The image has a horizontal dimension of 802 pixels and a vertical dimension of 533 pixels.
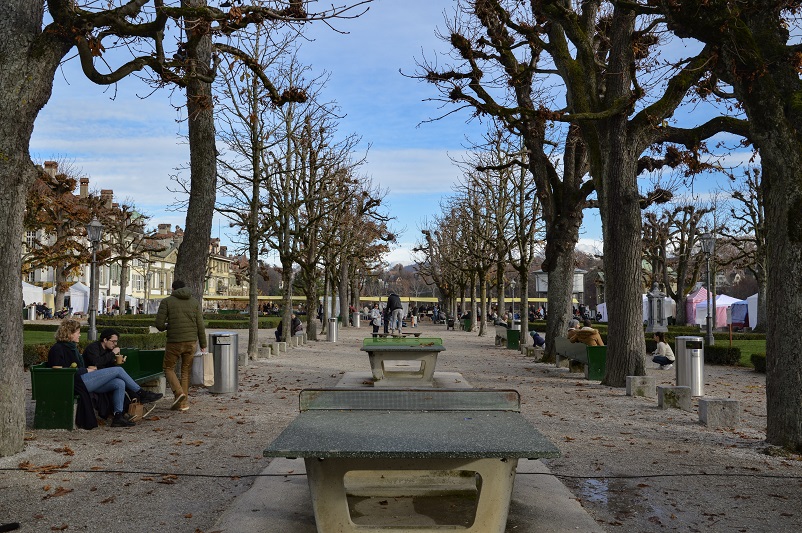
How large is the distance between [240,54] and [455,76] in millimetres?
6358

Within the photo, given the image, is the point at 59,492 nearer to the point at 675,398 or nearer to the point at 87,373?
the point at 87,373

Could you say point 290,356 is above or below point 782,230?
below

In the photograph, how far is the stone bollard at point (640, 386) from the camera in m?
12.6

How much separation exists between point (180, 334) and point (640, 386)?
288 inches

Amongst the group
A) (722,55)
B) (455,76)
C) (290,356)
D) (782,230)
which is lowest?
(290,356)

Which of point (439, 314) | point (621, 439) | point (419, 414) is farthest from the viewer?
point (439, 314)

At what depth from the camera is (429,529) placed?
14.6 feet

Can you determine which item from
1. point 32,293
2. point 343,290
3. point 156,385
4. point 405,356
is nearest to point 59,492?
Result: point 156,385

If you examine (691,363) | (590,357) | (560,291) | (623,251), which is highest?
(623,251)

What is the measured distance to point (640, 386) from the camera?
12648 mm

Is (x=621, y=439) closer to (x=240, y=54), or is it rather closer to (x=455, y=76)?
(x=240, y=54)

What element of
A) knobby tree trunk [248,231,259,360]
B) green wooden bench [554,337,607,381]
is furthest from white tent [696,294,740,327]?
knobby tree trunk [248,231,259,360]

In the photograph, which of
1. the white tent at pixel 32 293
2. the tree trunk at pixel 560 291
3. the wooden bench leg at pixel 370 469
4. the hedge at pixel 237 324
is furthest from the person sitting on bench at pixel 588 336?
the white tent at pixel 32 293

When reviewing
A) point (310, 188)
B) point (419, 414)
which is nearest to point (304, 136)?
point (310, 188)
